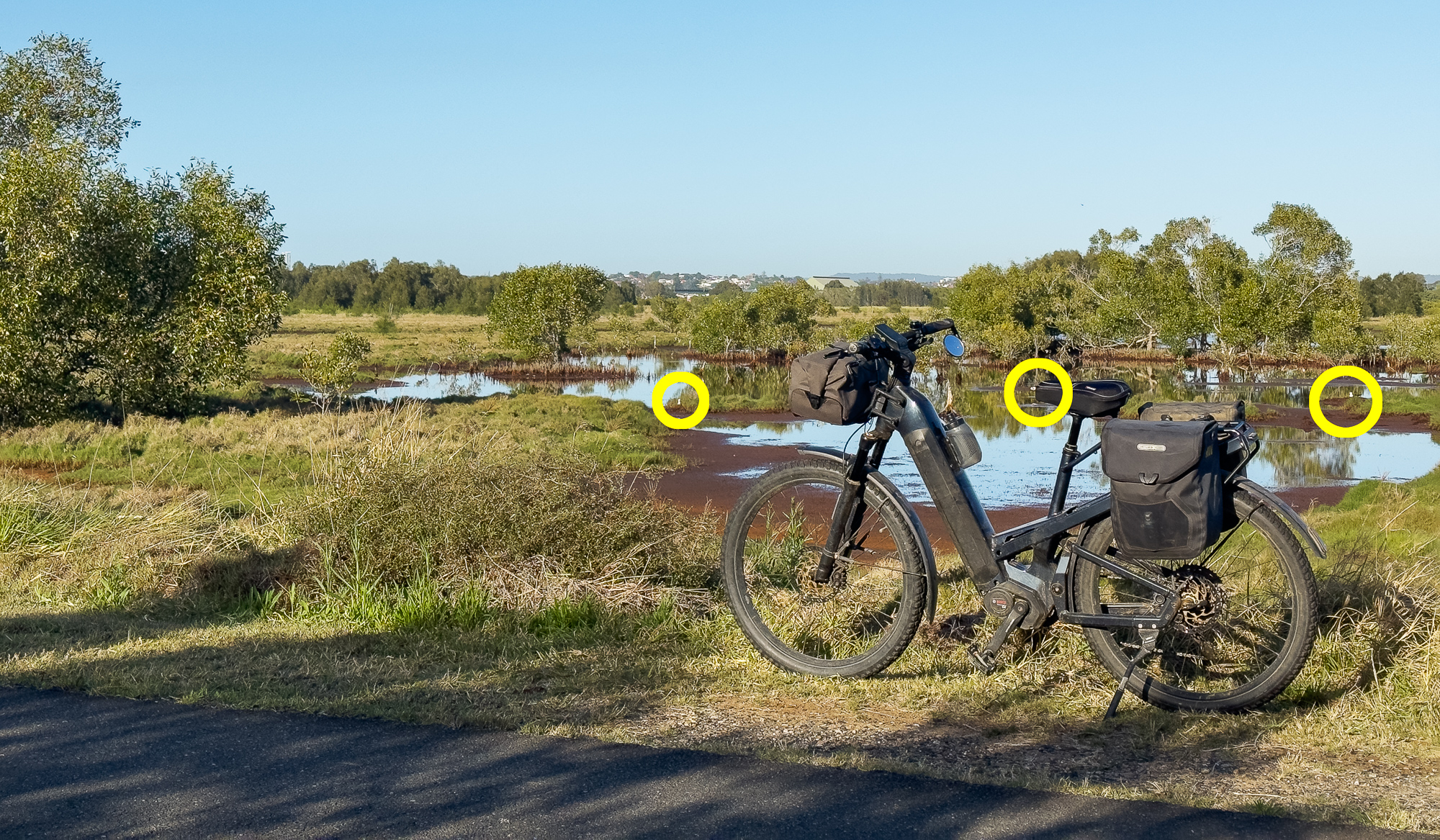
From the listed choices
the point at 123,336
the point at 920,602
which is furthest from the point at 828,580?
the point at 123,336

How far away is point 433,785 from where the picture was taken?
405 centimetres

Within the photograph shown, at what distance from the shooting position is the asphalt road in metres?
3.67

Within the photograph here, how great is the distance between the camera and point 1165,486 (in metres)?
4.57

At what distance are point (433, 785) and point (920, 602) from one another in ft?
7.16

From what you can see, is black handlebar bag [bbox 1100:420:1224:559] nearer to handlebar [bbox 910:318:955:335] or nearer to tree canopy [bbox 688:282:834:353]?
handlebar [bbox 910:318:955:335]

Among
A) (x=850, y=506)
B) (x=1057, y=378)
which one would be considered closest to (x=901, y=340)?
(x=1057, y=378)

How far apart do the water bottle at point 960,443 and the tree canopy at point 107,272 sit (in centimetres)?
2452

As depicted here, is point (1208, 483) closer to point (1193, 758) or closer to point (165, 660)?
point (1193, 758)

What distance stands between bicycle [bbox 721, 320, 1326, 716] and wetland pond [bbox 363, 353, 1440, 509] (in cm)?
39

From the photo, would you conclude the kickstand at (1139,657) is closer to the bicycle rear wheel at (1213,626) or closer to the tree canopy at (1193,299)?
the bicycle rear wheel at (1213,626)

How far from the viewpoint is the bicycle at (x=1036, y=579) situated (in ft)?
15.7

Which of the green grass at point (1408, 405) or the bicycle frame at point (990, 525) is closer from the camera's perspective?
the bicycle frame at point (990, 525)

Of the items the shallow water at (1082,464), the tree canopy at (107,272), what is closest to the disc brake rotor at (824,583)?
the shallow water at (1082,464)

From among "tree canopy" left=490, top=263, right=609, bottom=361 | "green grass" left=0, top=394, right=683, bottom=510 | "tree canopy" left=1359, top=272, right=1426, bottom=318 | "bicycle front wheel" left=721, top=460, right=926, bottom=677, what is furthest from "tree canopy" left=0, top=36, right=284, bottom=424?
"tree canopy" left=1359, top=272, right=1426, bottom=318
